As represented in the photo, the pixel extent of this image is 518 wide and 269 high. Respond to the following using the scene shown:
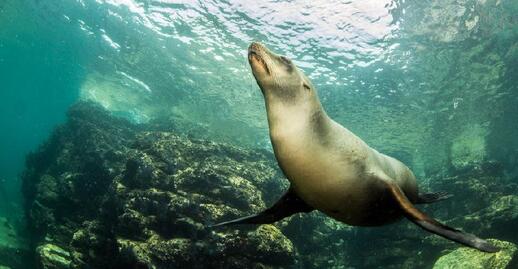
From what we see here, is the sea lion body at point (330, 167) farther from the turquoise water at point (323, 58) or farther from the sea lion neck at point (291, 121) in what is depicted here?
the turquoise water at point (323, 58)

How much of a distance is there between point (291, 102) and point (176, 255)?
4785 mm

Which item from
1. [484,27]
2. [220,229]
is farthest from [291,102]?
[484,27]

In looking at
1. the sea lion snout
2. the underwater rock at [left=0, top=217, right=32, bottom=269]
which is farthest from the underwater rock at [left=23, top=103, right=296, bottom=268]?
the sea lion snout

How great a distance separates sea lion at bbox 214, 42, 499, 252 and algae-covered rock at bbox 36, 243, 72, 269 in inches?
298

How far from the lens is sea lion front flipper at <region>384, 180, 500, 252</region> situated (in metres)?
2.65

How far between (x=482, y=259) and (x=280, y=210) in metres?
5.45

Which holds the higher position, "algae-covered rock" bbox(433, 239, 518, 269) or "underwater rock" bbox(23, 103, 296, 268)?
"underwater rock" bbox(23, 103, 296, 268)

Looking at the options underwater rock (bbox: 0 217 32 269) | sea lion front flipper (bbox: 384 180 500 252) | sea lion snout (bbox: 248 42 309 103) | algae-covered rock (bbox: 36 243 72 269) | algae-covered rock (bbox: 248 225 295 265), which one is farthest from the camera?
underwater rock (bbox: 0 217 32 269)

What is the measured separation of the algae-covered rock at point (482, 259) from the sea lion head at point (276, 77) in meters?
6.25

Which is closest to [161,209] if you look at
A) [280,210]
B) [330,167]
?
[280,210]

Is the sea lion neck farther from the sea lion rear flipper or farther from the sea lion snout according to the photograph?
the sea lion rear flipper

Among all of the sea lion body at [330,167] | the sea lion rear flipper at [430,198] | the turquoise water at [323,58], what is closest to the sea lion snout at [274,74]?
the sea lion body at [330,167]

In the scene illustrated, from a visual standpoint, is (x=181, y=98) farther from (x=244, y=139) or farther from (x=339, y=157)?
(x=339, y=157)

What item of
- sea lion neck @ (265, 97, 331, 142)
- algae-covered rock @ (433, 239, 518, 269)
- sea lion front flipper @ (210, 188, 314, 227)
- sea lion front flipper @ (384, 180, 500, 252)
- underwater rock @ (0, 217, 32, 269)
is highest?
underwater rock @ (0, 217, 32, 269)
